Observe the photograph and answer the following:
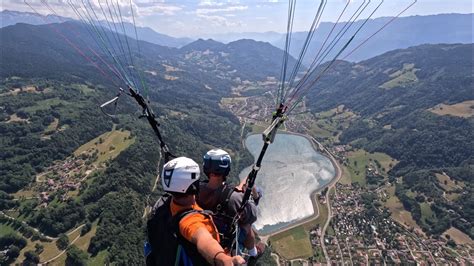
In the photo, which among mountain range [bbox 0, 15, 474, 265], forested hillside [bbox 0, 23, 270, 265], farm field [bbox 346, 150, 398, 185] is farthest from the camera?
farm field [bbox 346, 150, 398, 185]

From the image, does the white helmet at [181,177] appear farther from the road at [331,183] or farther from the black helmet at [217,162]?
the road at [331,183]

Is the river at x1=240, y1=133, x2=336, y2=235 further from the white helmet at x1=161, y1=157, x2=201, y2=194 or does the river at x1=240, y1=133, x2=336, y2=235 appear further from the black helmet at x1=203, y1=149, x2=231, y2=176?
the white helmet at x1=161, y1=157, x2=201, y2=194

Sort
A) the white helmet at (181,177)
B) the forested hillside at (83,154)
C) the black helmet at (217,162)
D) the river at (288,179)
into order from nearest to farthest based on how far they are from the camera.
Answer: the white helmet at (181,177) → the black helmet at (217,162) → the forested hillside at (83,154) → the river at (288,179)

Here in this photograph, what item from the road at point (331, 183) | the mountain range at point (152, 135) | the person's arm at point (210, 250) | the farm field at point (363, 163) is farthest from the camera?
the farm field at point (363, 163)

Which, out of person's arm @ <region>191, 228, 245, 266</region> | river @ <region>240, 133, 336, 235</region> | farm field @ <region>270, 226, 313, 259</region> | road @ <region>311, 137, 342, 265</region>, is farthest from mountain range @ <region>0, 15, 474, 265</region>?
farm field @ <region>270, 226, 313, 259</region>

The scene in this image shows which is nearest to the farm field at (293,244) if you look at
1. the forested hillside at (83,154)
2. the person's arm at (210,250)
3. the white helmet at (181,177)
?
the forested hillside at (83,154)

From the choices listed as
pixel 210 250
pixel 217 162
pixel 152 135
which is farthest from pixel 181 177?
pixel 152 135
